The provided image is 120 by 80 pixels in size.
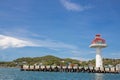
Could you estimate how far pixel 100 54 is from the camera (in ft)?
316

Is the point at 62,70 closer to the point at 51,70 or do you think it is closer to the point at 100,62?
the point at 51,70

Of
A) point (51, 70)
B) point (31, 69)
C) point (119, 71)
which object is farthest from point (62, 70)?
point (119, 71)

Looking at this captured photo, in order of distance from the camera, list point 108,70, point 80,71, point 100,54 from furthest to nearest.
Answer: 1. point 80,71
2. point 108,70
3. point 100,54

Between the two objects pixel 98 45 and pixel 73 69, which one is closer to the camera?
pixel 98 45

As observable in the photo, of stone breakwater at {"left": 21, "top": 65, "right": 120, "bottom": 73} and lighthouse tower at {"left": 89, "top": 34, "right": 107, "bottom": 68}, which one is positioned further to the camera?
stone breakwater at {"left": 21, "top": 65, "right": 120, "bottom": 73}

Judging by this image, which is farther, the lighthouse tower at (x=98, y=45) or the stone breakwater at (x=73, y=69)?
the stone breakwater at (x=73, y=69)

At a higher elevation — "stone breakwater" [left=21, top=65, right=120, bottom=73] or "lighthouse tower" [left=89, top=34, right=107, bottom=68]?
"lighthouse tower" [left=89, top=34, right=107, bottom=68]

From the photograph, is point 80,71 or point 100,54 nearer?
point 100,54

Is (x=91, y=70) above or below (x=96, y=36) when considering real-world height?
below

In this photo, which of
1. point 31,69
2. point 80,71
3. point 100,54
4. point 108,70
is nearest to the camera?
point 100,54

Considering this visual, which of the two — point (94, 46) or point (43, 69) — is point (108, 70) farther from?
point (43, 69)

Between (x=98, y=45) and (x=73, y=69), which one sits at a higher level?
(x=98, y=45)

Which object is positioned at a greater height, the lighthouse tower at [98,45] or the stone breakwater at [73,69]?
the lighthouse tower at [98,45]

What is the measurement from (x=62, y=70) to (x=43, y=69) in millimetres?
7995
